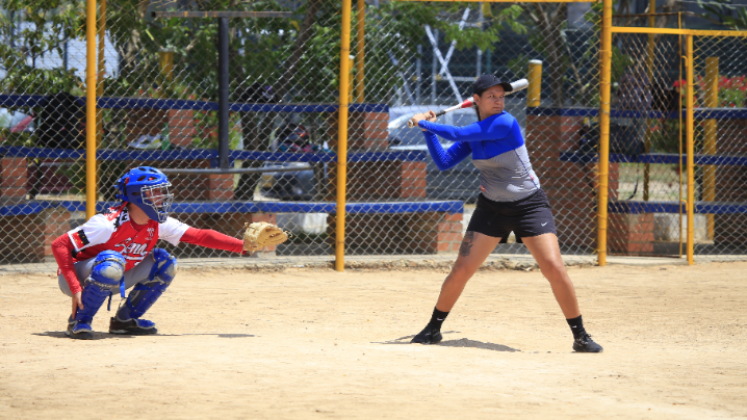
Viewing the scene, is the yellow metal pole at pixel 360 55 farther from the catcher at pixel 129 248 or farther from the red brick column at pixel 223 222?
the catcher at pixel 129 248

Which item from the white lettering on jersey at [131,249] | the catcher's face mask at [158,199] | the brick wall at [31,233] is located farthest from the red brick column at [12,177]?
the catcher's face mask at [158,199]

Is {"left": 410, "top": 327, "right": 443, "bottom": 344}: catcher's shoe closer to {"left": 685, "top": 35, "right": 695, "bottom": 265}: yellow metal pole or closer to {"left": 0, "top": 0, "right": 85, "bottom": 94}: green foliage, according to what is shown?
{"left": 685, "top": 35, "right": 695, "bottom": 265}: yellow metal pole

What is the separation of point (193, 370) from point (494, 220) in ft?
6.55

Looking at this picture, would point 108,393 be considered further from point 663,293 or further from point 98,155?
point 663,293

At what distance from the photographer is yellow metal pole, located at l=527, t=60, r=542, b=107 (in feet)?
30.7

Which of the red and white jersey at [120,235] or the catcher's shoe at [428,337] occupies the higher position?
the red and white jersey at [120,235]

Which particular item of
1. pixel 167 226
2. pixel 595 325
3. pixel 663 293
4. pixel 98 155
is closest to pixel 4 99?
pixel 98 155

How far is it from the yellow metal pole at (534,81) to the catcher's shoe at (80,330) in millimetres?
6090

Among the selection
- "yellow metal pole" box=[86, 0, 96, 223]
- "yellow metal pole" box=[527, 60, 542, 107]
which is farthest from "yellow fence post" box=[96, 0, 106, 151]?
"yellow metal pole" box=[527, 60, 542, 107]

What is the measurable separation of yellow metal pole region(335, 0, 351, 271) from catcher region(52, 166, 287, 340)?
2.98 m

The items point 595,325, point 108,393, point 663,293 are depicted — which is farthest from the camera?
point 663,293

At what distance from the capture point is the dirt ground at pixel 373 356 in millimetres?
3652

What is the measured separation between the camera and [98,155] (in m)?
7.94

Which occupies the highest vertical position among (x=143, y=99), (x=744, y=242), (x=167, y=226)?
(x=143, y=99)
